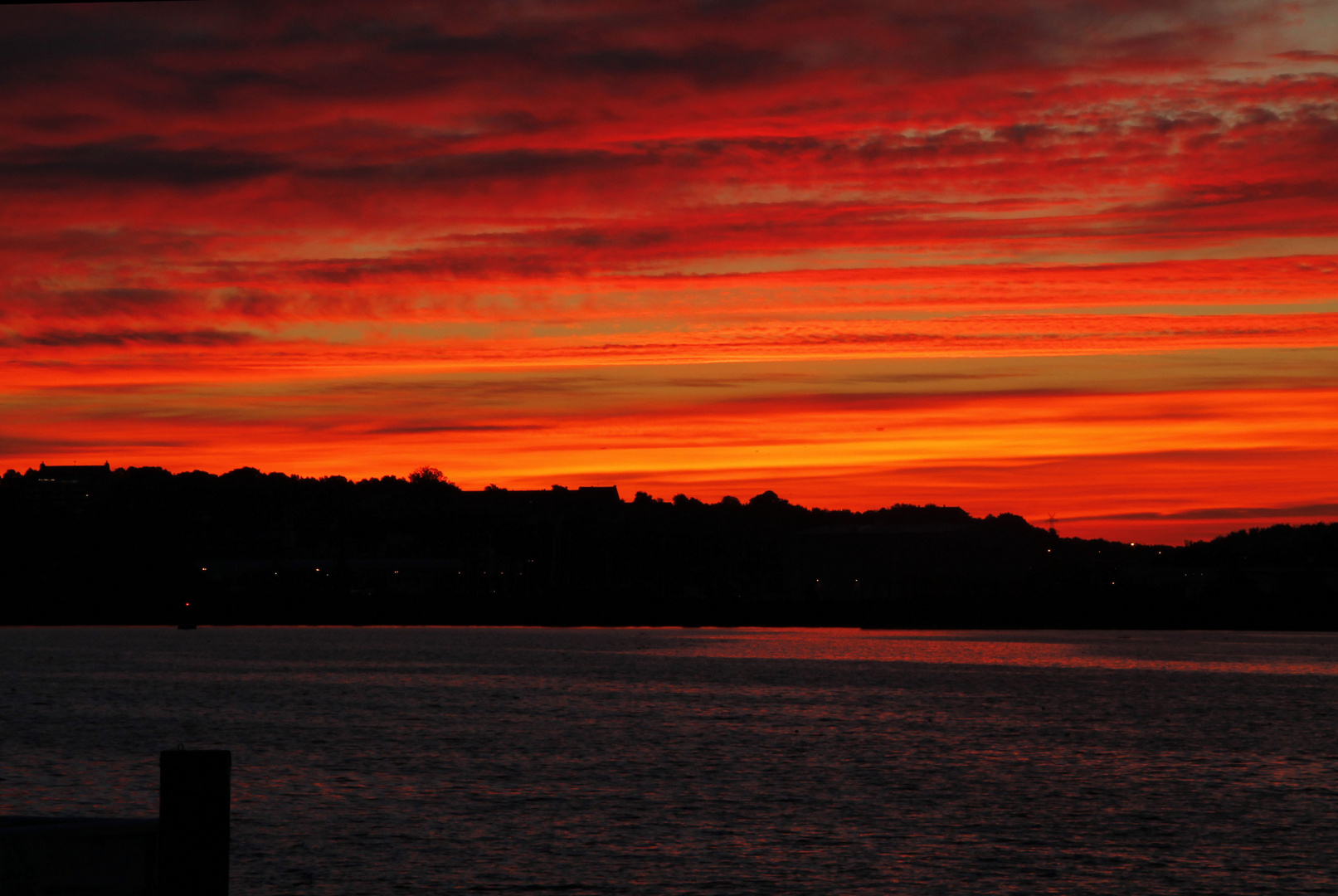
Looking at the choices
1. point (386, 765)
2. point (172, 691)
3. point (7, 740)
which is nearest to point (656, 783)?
point (386, 765)

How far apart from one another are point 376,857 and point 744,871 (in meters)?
7.79

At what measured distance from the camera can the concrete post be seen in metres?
12.8

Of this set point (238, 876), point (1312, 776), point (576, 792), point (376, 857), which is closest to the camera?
point (238, 876)

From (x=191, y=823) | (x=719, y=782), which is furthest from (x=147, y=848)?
(x=719, y=782)

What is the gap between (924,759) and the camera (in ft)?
176

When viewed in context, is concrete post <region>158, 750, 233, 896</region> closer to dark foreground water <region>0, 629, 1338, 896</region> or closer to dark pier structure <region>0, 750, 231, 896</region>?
dark pier structure <region>0, 750, 231, 896</region>

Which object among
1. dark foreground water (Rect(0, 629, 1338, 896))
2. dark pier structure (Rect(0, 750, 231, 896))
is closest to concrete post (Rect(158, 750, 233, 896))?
dark pier structure (Rect(0, 750, 231, 896))

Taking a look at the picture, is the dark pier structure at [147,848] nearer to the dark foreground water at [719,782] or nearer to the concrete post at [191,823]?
the concrete post at [191,823]

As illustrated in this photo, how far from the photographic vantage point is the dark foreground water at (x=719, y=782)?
30219mm

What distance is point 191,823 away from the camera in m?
12.9

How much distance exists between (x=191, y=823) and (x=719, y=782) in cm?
3407

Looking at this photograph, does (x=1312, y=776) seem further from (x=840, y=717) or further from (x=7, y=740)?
(x=7, y=740)

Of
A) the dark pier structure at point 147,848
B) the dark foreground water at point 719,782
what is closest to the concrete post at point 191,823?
the dark pier structure at point 147,848

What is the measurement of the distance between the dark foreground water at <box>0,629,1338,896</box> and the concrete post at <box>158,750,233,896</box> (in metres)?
15.2
